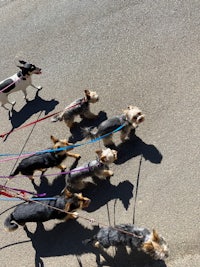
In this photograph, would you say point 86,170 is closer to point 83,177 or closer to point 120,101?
point 83,177

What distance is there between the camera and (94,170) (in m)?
7.36

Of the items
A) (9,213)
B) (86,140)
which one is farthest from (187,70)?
(9,213)

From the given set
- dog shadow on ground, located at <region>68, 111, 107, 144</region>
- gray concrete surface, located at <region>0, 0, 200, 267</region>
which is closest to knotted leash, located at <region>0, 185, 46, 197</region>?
gray concrete surface, located at <region>0, 0, 200, 267</region>

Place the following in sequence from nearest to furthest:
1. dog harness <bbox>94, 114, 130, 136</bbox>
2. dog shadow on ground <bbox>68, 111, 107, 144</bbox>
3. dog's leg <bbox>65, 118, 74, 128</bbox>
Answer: dog harness <bbox>94, 114, 130, 136</bbox>, dog's leg <bbox>65, 118, 74, 128</bbox>, dog shadow on ground <bbox>68, 111, 107, 144</bbox>

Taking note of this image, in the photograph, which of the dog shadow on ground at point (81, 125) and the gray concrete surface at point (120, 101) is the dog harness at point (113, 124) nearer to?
the gray concrete surface at point (120, 101)

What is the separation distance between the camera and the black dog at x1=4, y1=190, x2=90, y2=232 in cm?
704

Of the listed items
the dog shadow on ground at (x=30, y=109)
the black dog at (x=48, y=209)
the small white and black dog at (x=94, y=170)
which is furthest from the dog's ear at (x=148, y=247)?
the dog shadow on ground at (x=30, y=109)

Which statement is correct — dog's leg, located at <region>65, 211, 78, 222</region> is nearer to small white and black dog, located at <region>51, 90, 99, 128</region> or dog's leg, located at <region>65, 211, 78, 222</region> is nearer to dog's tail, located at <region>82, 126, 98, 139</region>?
dog's tail, located at <region>82, 126, 98, 139</region>

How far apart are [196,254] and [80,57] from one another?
5.46 metres

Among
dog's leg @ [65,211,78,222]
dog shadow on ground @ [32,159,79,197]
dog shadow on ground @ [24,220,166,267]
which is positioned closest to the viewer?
dog shadow on ground @ [24,220,166,267]

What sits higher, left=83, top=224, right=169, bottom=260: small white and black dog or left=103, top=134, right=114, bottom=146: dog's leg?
left=103, top=134, right=114, bottom=146: dog's leg

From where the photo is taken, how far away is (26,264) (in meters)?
7.48

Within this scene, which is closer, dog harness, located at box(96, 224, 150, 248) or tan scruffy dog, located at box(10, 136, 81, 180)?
dog harness, located at box(96, 224, 150, 248)

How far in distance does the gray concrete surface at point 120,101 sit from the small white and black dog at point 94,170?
0.47m
